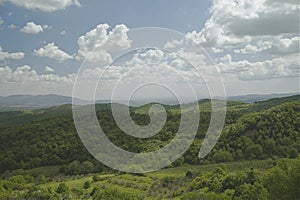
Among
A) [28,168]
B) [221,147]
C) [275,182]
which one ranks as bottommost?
[28,168]

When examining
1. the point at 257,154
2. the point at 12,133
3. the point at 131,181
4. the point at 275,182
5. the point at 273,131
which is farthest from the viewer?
the point at 12,133

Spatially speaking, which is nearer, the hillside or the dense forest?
the dense forest

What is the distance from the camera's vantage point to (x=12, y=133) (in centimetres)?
11331

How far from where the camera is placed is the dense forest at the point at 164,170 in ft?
135

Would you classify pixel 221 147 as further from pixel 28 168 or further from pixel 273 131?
pixel 28 168

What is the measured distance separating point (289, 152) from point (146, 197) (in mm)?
37738

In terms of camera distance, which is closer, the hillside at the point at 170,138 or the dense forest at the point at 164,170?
the dense forest at the point at 164,170

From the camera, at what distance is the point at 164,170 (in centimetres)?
7875

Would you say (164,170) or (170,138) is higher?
(170,138)

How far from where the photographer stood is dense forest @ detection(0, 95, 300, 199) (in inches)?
1620

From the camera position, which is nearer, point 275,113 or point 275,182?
point 275,182

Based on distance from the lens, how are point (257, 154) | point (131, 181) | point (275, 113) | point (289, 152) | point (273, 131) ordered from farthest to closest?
point (275, 113) → point (273, 131) → point (257, 154) → point (289, 152) → point (131, 181)

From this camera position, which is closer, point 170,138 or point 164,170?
point 164,170

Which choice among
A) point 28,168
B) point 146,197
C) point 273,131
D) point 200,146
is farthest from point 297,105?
point 28,168
